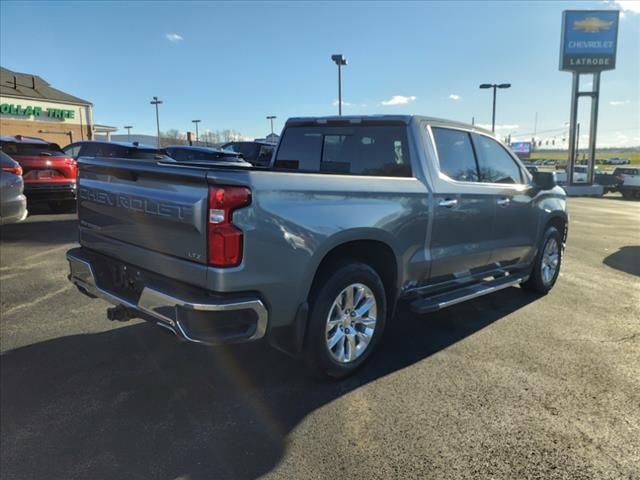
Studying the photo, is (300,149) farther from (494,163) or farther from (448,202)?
(494,163)

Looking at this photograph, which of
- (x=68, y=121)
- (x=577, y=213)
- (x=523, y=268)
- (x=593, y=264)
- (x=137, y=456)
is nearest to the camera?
(x=137, y=456)

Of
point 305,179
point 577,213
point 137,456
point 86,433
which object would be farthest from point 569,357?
point 577,213

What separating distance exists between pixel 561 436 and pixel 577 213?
15694mm

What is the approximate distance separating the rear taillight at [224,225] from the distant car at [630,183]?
1126 inches

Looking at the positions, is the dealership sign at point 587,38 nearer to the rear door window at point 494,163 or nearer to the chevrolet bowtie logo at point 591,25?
the chevrolet bowtie logo at point 591,25

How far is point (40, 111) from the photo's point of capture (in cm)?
3431

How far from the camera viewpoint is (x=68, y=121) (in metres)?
36.4

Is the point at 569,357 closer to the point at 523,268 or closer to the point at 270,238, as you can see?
the point at 523,268

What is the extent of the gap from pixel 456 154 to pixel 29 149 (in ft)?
30.6

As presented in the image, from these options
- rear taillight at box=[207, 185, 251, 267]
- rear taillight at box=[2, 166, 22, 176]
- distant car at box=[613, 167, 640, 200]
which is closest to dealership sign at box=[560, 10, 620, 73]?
distant car at box=[613, 167, 640, 200]

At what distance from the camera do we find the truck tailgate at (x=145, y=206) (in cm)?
278

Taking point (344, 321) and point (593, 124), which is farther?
point (593, 124)

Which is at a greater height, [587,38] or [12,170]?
[587,38]

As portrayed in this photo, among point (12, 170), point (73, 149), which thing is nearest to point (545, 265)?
point (12, 170)
